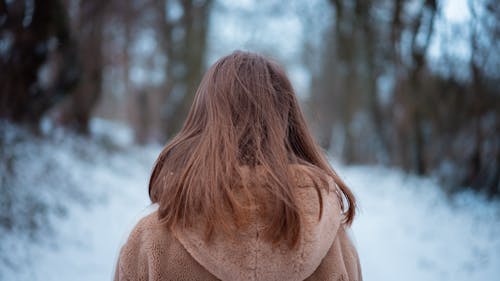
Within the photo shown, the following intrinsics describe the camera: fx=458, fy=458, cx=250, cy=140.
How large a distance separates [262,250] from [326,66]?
26442mm

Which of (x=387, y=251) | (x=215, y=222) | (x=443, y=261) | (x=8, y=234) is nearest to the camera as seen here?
(x=215, y=222)

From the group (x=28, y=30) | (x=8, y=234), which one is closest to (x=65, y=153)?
(x=28, y=30)

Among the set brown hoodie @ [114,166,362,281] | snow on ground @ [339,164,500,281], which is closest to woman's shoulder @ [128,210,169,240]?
brown hoodie @ [114,166,362,281]

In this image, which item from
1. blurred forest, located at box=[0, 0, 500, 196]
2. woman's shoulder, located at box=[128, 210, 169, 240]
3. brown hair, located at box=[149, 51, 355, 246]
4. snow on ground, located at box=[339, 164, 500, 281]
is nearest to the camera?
brown hair, located at box=[149, 51, 355, 246]

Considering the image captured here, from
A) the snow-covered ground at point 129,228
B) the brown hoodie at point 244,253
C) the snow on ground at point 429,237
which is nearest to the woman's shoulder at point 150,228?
the brown hoodie at point 244,253

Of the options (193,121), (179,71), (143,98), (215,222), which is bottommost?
(143,98)

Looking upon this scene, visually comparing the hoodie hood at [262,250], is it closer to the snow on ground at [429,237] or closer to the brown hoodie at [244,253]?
the brown hoodie at [244,253]

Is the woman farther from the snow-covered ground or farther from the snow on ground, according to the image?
the snow on ground

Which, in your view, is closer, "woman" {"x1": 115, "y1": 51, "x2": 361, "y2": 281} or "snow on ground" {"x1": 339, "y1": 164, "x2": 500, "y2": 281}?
"woman" {"x1": 115, "y1": 51, "x2": 361, "y2": 281}

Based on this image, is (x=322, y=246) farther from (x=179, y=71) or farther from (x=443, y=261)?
(x=179, y=71)

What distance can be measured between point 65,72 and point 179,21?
928 centimetres

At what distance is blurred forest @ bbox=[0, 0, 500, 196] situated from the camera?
820 centimetres

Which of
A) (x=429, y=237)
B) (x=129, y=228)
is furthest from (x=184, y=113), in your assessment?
(x=429, y=237)

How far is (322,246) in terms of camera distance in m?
1.73
